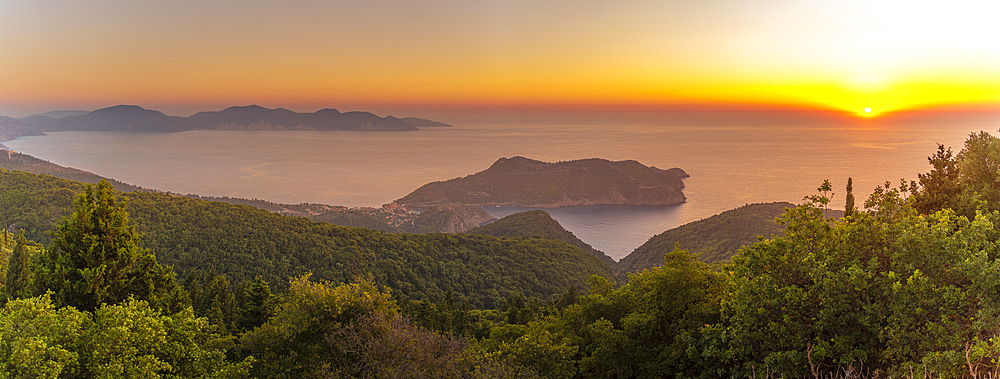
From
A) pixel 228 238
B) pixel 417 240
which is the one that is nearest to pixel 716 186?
pixel 417 240

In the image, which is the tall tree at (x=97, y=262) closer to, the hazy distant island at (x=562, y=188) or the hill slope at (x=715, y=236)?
the hill slope at (x=715, y=236)

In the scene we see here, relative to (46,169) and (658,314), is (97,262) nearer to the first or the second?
(658,314)

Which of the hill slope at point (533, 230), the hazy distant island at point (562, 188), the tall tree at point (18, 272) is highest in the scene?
the tall tree at point (18, 272)

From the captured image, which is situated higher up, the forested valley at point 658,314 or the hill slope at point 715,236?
the forested valley at point 658,314

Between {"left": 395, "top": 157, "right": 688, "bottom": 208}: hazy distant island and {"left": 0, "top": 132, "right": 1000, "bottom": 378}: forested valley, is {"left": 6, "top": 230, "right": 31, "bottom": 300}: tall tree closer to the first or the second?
{"left": 0, "top": 132, "right": 1000, "bottom": 378}: forested valley

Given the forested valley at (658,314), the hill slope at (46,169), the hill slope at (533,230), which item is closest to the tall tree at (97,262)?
the forested valley at (658,314)

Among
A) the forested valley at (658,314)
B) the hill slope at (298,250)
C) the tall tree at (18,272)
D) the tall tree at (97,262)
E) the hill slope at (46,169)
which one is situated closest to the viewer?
the forested valley at (658,314)

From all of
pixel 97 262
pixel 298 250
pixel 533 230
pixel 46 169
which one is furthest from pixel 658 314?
pixel 46 169
